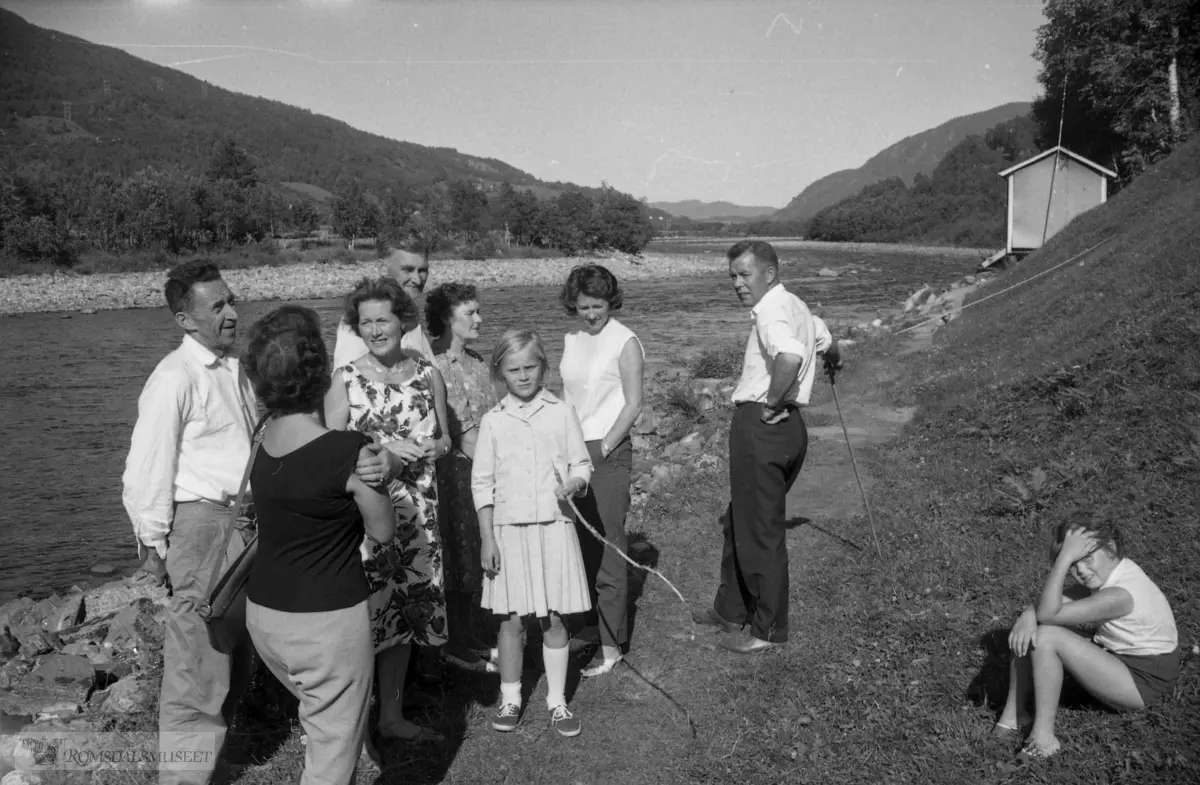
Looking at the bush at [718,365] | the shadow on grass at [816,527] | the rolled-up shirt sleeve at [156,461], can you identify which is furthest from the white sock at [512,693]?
the bush at [718,365]

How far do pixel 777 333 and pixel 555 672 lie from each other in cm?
206

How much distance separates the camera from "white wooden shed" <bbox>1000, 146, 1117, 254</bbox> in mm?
27016

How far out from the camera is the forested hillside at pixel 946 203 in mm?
104375

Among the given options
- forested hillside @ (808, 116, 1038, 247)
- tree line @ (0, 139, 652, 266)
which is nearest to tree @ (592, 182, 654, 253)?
tree line @ (0, 139, 652, 266)

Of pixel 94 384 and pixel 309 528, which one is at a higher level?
pixel 309 528

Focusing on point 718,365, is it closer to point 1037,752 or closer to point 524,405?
point 524,405

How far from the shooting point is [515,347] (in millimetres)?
4219

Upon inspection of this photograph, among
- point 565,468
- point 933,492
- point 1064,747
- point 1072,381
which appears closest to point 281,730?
point 565,468

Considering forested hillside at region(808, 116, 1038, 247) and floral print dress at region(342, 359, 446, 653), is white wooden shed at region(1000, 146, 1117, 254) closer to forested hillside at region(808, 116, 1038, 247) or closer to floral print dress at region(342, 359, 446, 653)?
floral print dress at region(342, 359, 446, 653)

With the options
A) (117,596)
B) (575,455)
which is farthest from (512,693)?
(117,596)

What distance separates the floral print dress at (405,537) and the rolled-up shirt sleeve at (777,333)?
1.79 meters

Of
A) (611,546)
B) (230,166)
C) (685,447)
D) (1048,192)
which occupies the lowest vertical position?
(685,447)

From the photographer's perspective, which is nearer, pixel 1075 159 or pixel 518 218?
pixel 1075 159

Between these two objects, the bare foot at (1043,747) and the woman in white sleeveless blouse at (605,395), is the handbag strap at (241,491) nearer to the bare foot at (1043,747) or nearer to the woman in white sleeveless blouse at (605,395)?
the woman in white sleeveless blouse at (605,395)
